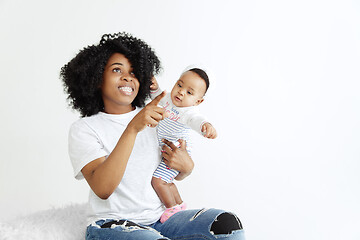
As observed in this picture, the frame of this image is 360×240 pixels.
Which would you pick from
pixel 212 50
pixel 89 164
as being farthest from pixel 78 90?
pixel 212 50

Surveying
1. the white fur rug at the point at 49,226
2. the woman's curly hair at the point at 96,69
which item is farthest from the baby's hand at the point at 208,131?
the white fur rug at the point at 49,226

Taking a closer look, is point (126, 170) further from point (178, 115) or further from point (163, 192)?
point (178, 115)

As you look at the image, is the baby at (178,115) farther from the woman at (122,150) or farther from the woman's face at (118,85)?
the woman's face at (118,85)

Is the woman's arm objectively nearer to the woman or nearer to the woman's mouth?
the woman

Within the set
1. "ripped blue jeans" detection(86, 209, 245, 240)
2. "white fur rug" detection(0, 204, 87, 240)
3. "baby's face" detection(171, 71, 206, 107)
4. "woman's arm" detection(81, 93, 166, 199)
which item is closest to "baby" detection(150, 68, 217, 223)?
"baby's face" detection(171, 71, 206, 107)

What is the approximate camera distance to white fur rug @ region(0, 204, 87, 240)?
2.03m

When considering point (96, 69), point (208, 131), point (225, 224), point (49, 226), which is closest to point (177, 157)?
point (208, 131)

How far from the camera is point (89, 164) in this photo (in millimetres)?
1954

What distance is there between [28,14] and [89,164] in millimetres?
2278

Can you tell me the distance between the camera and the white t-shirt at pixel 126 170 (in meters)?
2.01

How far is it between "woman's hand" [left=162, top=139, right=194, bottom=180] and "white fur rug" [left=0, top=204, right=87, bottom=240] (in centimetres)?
50

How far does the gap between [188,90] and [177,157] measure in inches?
12.2

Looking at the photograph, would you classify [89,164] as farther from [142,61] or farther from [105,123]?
[142,61]

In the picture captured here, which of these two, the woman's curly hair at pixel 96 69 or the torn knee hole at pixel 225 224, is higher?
the woman's curly hair at pixel 96 69
